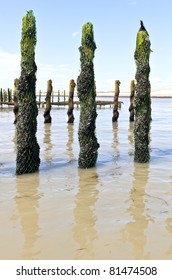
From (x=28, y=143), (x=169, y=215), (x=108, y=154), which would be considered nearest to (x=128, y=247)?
(x=169, y=215)

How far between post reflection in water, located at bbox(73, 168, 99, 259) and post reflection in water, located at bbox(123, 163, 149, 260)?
23.4 inches

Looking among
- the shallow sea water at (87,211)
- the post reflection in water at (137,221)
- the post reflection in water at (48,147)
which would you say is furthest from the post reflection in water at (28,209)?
the post reflection in water at (48,147)

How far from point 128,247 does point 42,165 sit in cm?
672

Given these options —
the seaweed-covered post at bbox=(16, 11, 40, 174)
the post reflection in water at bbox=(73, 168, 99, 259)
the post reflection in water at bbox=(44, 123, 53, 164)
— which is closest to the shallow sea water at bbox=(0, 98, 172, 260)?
the post reflection in water at bbox=(73, 168, 99, 259)

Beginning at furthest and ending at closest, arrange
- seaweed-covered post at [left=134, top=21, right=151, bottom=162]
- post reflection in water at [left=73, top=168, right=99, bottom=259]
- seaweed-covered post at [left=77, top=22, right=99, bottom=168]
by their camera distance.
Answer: seaweed-covered post at [left=134, top=21, right=151, bottom=162], seaweed-covered post at [left=77, top=22, right=99, bottom=168], post reflection in water at [left=73, top=168, right=99, bottom=259]

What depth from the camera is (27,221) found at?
22.2 feet

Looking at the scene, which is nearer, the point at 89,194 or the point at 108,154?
the point at 89,194

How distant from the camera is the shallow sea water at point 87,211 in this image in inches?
219

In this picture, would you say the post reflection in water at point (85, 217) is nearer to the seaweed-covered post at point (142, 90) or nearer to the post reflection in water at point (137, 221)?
the post reflection in water at point (137, 221)

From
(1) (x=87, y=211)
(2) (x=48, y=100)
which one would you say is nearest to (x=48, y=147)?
(1) (x=87, y=211)

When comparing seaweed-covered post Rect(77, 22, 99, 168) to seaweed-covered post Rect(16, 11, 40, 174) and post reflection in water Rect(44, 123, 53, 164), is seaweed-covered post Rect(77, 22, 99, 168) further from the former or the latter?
post reflection in water Rect(44, 123, 53, 164)

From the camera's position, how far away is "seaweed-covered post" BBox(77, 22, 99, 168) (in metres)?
11.0

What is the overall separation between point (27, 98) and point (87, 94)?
1.82m

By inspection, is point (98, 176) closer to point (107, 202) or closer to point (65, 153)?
point (107, 202)
